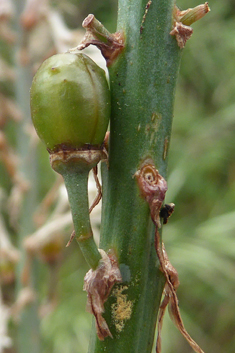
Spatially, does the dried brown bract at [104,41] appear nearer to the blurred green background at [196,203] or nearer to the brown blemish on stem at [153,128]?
the brown blemish on stem at [153,128]

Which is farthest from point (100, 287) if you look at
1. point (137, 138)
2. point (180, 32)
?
point (180, 32)

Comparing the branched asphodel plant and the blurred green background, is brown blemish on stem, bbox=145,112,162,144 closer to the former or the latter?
the branched asphodel plant

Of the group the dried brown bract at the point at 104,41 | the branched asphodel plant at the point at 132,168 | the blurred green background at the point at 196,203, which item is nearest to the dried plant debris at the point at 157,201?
the branched asphodel plant at the point at 132,168

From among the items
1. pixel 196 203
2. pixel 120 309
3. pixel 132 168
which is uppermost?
pixel 196 203

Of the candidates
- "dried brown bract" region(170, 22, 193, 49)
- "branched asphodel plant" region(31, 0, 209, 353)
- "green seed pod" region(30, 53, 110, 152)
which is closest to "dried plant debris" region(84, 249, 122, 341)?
"branched asphodel plant" region(31, 0, 209, 353)

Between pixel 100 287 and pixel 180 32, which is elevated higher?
pixel 180 32

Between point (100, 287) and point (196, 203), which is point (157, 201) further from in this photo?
point (196, 203)

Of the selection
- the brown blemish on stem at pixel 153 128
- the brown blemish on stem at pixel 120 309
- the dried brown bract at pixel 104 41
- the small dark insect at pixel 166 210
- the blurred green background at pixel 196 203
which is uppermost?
the blurred green background at pixel 196 203

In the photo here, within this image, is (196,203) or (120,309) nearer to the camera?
(120,309)
